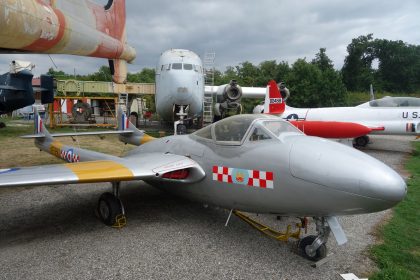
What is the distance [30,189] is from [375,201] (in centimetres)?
738

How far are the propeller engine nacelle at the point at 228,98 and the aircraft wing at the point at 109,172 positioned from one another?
1482cm

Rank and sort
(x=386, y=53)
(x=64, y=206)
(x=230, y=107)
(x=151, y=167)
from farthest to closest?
(x=386, y=53) < (x=230, y=107) < (x=64, y=206) < (x=151, y=167)

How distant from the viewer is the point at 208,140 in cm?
522

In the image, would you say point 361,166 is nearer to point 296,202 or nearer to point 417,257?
point 296,202

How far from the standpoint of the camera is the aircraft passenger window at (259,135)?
4.45 metres

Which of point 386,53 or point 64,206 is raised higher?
point 386,53

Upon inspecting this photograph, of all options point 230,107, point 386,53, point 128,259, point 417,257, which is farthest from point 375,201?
point 386,53

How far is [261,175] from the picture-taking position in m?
4.20

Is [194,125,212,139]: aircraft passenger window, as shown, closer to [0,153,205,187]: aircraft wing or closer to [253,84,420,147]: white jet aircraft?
[0,153,205,187]: aircraft wing

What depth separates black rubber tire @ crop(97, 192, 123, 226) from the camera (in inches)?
204

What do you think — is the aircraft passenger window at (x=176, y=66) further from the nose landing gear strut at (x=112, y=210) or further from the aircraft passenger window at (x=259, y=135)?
the aircraft passenger window at (x=259, y=135)

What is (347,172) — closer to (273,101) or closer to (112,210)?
(112,210)

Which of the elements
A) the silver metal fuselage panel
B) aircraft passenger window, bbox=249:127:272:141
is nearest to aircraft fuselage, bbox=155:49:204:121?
the silver metal fuselage panel

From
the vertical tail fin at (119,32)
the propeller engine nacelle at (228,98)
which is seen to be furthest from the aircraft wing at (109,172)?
the propeller engine nacelle at (228,98)
